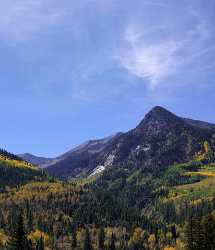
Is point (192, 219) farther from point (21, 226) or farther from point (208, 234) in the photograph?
point (21, 226)

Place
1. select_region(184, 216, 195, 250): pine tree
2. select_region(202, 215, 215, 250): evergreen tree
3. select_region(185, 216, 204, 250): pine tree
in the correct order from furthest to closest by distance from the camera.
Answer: select_region(184, 216, 195, 250): pine tree, select_region(202, 215, 215, 250): evergreen tree, select_region(185, 216, 204, 250): pine tree

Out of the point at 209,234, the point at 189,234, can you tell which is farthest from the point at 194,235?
the point at 189,234

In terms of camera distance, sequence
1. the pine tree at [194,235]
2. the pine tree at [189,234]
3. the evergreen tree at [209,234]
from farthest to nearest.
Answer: the pine tree at [189,234] < the evergreen tree at [209,234] < the pine tree at [194,235]

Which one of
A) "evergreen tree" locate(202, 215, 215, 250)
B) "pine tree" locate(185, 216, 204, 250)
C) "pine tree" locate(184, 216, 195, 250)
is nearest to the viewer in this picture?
Result: "pine tree" locate(185, 216, 204, 250)

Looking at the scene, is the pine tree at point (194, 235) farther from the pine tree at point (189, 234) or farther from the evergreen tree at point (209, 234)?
the evergreen tree at point (209, 234)

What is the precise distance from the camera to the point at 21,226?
9569 centimetres

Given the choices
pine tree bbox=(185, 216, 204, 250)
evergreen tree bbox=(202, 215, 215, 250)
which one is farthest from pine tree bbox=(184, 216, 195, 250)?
evergreen tree bbox=(202, 215, 215, 250)

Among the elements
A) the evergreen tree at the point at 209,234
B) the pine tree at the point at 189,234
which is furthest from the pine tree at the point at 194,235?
the evergreen tree at the point at 209,234

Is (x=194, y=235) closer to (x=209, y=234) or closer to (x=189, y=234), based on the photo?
(x=209, y=234)

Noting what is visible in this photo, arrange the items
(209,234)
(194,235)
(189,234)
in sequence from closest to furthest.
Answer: (209,234) → (194,235) → (189,234)

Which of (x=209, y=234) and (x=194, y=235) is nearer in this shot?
(x=209, y=234)

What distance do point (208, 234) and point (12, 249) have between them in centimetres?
6343

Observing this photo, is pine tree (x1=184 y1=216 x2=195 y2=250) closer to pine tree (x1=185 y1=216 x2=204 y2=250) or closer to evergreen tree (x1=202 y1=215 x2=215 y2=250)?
pine tree (x1=185 y1=216 x2=204 y2=250)

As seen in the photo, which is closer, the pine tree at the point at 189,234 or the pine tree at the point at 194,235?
the pine tree at the point at 194,235
